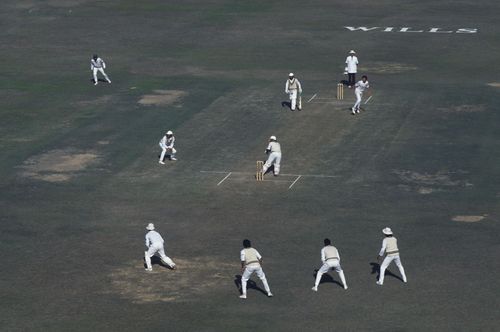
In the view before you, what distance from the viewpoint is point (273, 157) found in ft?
201

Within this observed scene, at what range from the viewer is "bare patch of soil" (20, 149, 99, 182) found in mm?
62344

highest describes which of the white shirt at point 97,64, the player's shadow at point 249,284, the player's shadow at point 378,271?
the white shirt at point 97,64

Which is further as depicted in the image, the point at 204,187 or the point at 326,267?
the point at 204,187

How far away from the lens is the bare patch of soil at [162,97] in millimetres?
76750

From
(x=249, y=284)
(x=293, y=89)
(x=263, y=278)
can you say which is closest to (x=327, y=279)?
(x=249, y=284)

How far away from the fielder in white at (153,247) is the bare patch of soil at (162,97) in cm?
2843

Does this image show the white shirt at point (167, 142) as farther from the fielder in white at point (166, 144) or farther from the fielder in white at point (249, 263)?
the fielder in white at point (249, 263)

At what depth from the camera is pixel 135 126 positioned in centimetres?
7138

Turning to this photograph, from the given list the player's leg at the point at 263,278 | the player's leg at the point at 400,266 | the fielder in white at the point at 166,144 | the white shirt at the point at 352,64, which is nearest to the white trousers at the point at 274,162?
the fielder in white at the point at 166,144

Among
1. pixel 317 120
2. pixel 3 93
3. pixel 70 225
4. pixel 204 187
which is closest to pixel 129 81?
pixel 3 93

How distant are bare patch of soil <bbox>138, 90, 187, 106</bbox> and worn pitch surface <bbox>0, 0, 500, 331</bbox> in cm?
20

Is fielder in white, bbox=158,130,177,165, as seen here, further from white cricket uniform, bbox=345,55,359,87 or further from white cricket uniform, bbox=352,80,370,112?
white cricket uniform, bbox=345,55,359,87

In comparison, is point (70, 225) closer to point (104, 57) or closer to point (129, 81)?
point (129, 81)

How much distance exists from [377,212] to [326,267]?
10332mm
